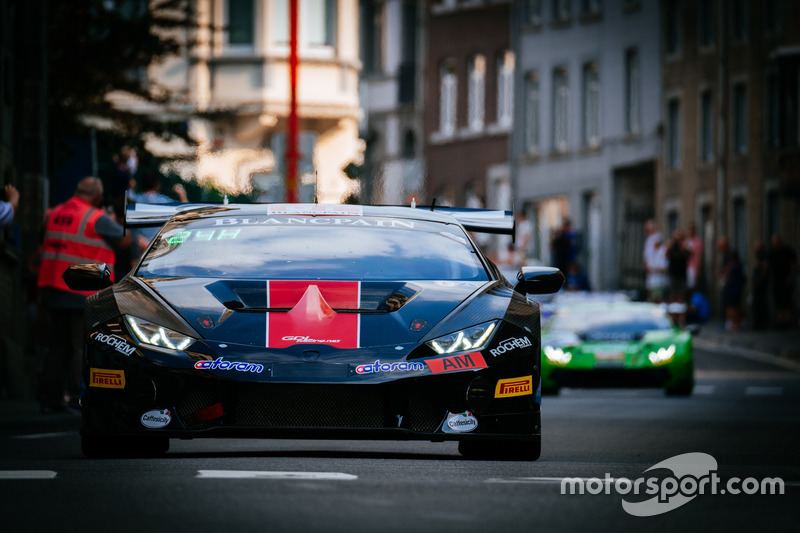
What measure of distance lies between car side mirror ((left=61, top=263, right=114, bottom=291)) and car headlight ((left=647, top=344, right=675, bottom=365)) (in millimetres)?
12805

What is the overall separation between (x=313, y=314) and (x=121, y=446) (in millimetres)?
1402

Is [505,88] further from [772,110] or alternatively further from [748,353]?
[748,353]

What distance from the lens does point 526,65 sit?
64.1 metres

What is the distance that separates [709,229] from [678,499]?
4438 centimetres

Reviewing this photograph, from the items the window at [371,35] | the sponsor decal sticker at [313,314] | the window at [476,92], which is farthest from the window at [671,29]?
the sponsor decal sticker at [313,314]

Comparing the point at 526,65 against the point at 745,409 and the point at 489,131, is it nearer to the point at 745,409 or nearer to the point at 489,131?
the point at 489,131

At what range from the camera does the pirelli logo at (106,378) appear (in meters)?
10.2

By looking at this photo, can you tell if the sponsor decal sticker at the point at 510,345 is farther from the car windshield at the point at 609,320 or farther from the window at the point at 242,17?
the window at the point at 242,17

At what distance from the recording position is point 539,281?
453 inches

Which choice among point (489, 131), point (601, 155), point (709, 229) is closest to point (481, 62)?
point (489, 131)

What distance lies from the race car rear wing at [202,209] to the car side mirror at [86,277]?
684 mm

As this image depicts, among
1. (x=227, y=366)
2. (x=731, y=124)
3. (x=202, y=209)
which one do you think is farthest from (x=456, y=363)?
(x=731, y=124)

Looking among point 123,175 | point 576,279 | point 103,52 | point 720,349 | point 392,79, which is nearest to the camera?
point 123,175

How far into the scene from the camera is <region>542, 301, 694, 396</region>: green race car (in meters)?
23.5
